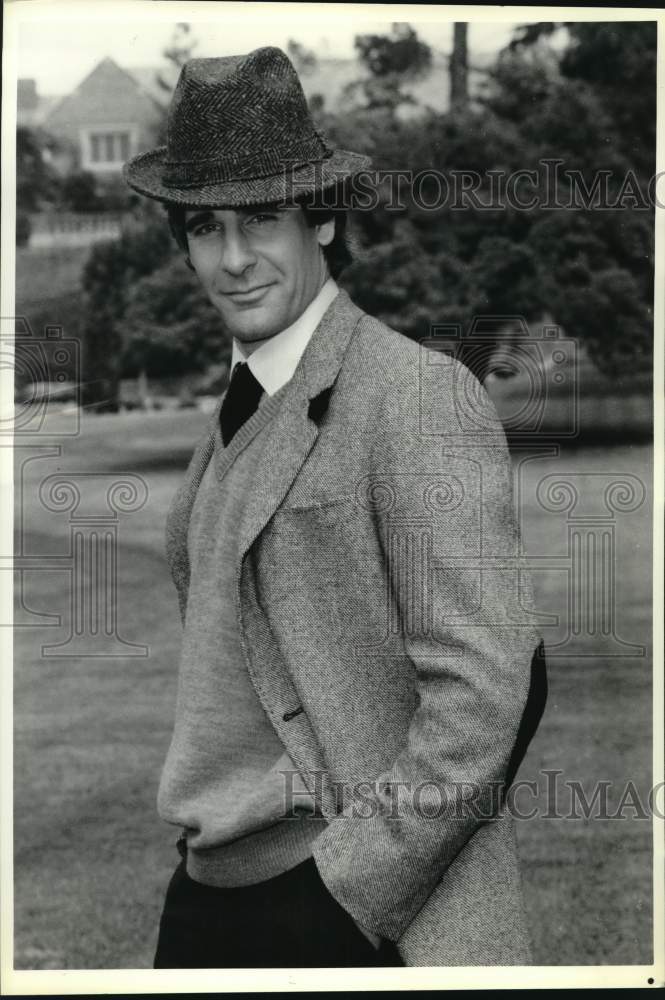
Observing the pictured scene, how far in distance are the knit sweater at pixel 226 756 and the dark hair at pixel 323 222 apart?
0.29m

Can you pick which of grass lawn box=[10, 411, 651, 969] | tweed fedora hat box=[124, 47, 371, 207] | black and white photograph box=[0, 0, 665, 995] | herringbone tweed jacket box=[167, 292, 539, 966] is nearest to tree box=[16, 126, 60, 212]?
black and white photograph box=[0, 0, 665, 995]

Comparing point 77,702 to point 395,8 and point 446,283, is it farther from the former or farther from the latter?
point 395,8

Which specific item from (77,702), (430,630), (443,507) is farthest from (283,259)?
(77,702)

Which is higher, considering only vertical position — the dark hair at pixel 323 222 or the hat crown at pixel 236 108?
the hat crown at pixel 236 108

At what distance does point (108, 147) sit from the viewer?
120 inches

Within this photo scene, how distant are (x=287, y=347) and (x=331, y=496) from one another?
1.06 ft

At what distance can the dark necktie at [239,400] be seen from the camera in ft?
7.32

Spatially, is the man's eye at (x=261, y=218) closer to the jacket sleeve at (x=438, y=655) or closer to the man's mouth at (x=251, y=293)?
the man's mouth at (x=251, y=293)

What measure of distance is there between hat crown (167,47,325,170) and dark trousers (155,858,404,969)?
119 centimetres

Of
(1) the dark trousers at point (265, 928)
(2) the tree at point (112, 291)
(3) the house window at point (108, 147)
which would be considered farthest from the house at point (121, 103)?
(1) the dark trousers at point (265, 928)

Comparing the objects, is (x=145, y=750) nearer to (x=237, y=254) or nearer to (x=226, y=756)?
(x=226, y=756)

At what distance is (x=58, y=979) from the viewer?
100 inches

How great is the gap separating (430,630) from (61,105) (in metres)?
1.60

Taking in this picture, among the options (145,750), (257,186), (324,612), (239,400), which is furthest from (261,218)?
(145,750)
